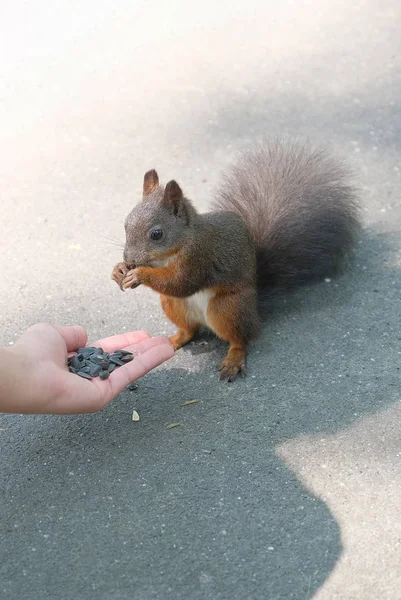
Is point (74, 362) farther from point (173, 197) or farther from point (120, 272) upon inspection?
point (173, 197)

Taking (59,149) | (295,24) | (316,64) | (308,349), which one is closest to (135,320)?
(308,349)

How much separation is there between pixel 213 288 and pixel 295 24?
2699 mm

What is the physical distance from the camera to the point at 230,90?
4.37 meters

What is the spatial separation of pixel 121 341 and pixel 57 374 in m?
0.50

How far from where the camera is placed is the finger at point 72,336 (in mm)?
2574

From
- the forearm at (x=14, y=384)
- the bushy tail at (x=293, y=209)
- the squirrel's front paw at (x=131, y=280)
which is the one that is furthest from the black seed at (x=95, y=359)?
the bushy tail at (x=293, y=209)

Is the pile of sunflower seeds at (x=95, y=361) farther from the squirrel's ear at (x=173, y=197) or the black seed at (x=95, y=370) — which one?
the squirrel's ear at (x=173, y=197)

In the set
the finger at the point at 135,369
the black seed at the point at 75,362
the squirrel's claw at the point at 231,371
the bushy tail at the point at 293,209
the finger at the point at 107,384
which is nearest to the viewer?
the finger at the point at 107,384

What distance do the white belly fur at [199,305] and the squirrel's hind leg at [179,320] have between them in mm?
17

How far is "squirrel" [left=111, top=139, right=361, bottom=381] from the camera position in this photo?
261 centimetres

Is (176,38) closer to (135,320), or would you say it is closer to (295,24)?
(295,24)

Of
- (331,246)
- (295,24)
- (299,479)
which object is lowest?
(299,479)

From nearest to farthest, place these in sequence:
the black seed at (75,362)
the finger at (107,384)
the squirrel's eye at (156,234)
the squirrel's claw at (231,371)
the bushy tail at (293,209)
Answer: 1. the finger at (107,384)
2. the black seed at (75,362)
3. the squirrel's eye at (156,234)
4. the squirrel's claw at (231,371)
5. the bushy tail at (293,209)

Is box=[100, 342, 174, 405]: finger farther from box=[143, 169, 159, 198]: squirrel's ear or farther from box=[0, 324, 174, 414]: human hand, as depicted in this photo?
box=[143, 169, 159, 198]: squirrel's ear
